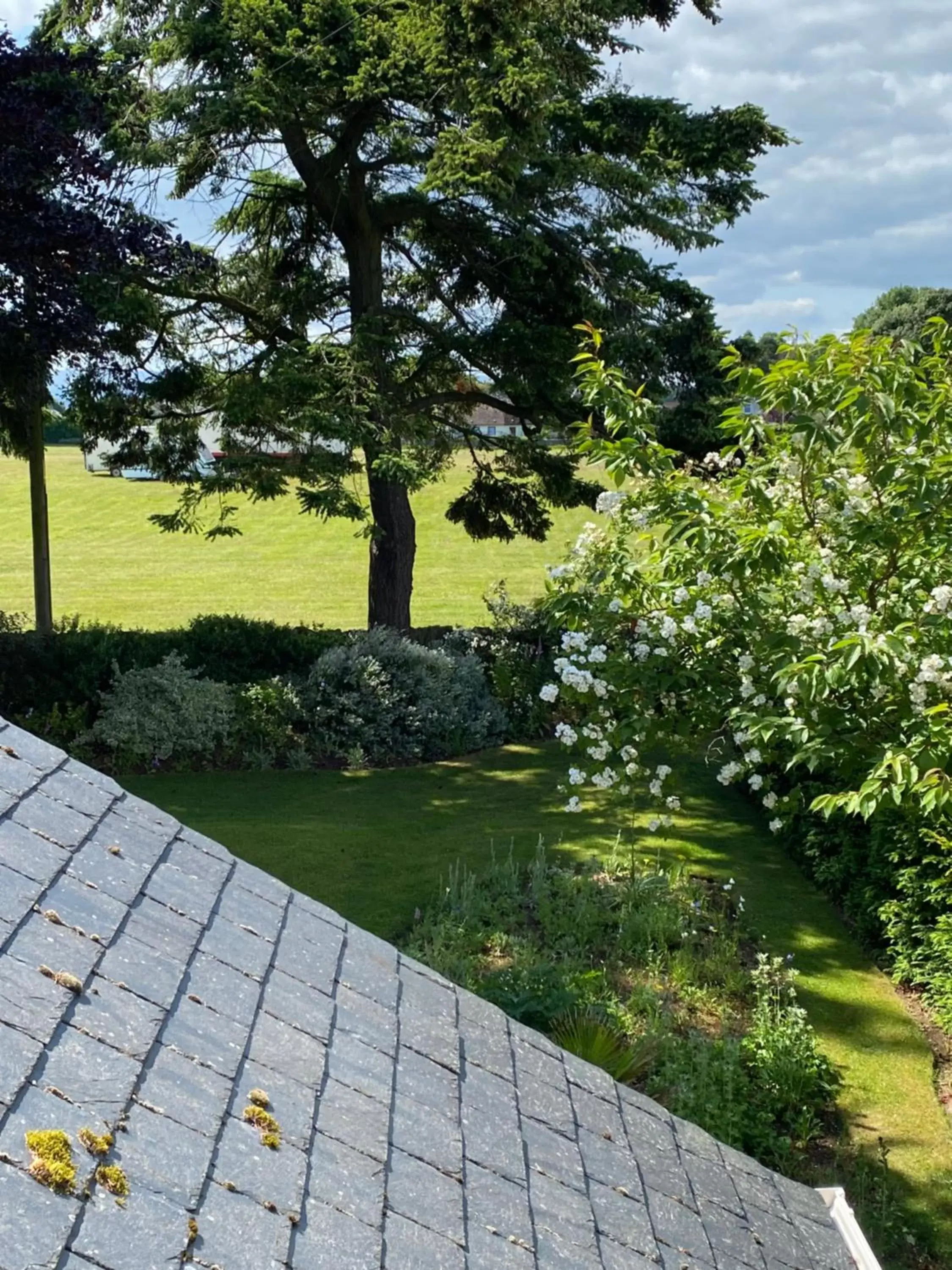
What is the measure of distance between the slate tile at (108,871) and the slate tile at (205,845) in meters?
0.40

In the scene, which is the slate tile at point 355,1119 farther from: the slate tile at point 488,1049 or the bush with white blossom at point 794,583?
the bush with white blossom at point 794,583

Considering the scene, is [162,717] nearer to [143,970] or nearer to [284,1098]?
[143,970]

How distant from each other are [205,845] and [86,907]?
886mm

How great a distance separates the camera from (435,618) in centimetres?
2981

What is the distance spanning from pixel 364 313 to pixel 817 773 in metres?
8.76

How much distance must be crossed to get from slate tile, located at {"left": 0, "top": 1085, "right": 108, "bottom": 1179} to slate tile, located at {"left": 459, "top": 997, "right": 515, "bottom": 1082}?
142cm

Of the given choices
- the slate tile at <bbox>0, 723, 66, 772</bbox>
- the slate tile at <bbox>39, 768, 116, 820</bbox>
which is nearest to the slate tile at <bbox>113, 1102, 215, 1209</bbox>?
the slate tile at <bbox>39, 768, 116, 820</bbox>

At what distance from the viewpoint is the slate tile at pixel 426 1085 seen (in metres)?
3.19

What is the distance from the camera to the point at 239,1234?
233 cm

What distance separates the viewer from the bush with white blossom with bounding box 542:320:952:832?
5.80 meters

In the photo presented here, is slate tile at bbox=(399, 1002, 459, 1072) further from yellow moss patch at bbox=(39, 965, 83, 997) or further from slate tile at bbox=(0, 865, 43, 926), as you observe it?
slate tile at bbox=(0, 865, 43, 926)

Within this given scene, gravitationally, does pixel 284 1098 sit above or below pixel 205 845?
below

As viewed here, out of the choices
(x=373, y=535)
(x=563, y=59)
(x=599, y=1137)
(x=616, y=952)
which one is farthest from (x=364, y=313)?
(x=599, y=1137)

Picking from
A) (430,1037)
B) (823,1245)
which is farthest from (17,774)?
(823,1245)
